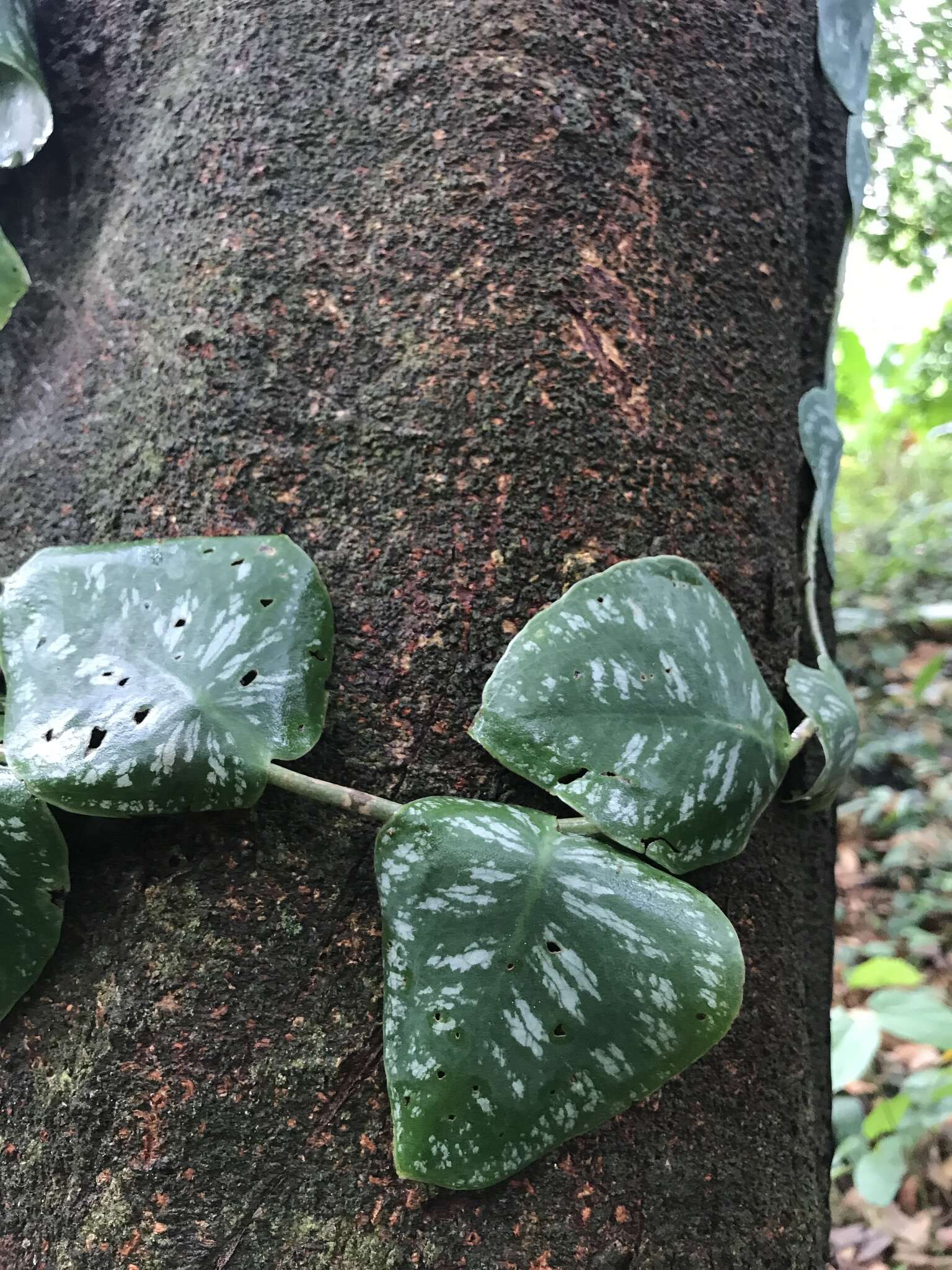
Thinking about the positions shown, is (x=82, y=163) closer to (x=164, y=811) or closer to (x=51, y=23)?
(x=51, y=23)

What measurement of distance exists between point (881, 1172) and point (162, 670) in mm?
1362

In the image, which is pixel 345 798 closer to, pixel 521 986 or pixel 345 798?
pixel 345 798

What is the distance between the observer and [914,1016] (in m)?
1.20

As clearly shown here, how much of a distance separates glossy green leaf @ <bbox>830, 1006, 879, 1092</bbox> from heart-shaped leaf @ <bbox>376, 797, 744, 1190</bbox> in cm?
77

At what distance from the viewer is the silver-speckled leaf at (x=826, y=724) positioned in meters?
0.64

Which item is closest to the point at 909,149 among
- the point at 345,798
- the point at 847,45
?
the point at 847,45

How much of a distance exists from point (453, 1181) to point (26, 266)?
0.88 metres

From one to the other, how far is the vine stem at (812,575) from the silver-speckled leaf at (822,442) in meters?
0.02

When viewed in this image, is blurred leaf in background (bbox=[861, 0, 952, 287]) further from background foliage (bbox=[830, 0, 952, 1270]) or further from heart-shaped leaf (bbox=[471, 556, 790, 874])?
heart-shaped leaf (bbox=[471, 556, 790, 874])

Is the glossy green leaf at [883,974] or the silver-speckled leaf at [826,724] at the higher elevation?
the silver-speckled leaf at [826,724]

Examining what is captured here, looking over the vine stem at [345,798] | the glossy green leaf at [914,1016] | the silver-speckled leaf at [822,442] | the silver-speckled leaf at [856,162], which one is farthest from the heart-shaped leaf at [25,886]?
the glossy green leaf at [914,1016]

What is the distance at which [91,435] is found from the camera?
69cm

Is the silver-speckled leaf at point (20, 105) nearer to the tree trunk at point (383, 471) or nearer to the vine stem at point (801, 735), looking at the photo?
the tree trunk at point (383, 471)

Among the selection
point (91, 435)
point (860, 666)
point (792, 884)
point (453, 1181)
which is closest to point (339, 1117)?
point (453, 1181)
